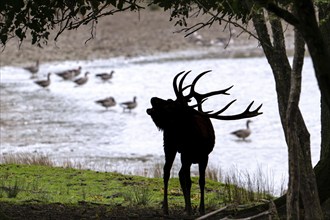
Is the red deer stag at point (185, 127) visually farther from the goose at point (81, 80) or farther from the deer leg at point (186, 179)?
the goose at point (81, 80)

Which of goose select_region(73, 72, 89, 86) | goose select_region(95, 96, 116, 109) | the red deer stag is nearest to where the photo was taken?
the red deer stag

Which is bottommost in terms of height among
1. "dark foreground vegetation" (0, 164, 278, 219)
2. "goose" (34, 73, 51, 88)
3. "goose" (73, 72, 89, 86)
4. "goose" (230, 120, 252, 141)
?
"dark foreground vegetation" (0, 164, 278, 219)

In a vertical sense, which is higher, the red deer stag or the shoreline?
the shoreline

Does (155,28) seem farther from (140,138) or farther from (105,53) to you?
(140,138)

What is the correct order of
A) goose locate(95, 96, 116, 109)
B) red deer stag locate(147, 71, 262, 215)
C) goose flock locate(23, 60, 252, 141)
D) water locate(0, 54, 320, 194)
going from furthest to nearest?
1. goose locate(95, 96, 116, 109)
2. goose flock locate(23, 60, 252, 141)
3. water locate(0, 54, 320, 194)
4. red deer stag locate(147, 71, 262, 215)

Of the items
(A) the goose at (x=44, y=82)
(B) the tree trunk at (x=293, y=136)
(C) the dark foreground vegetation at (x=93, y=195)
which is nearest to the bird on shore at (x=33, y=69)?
(A) the goose at (x=44, y=82)

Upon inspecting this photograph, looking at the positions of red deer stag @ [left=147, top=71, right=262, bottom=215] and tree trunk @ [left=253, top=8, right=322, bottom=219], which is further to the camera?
red deer stag @ [left=147, top=71, right=262, bottom=215]

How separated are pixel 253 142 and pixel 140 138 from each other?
9.95 feet

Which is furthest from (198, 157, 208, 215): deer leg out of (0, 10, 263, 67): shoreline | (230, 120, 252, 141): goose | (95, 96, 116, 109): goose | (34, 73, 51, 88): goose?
(0, 10, 263, 67): shoreline

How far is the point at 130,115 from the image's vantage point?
96.5 feet

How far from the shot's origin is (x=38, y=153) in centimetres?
2133

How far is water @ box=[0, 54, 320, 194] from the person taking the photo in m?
21.3

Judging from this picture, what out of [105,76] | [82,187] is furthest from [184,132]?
[105,76]

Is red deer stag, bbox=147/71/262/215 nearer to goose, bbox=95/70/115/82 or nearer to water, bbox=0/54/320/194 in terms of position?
water, bbox=0/54/320/194
